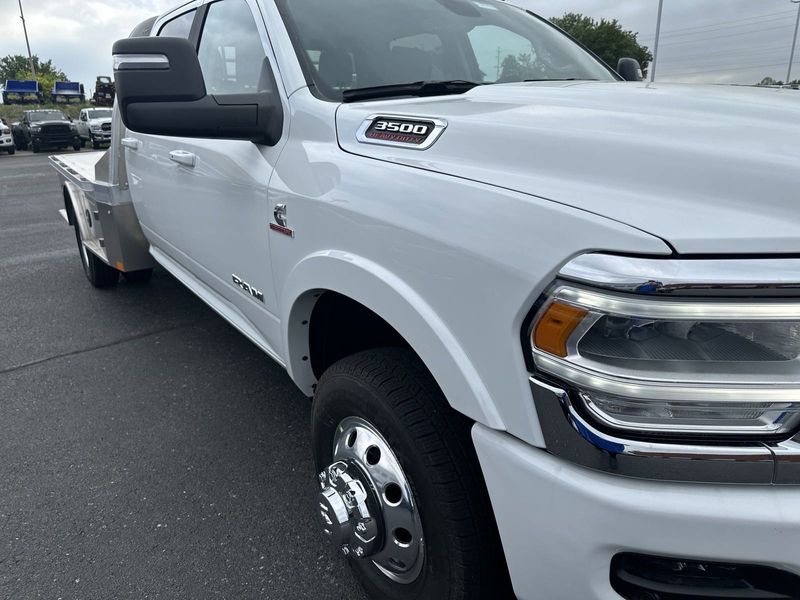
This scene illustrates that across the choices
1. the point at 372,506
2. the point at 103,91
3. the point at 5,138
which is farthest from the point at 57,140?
the point at 372,506

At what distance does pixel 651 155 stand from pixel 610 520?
695mm

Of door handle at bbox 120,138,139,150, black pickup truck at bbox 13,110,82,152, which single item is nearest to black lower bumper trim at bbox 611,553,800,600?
door handle at bbox 120,138,139,150

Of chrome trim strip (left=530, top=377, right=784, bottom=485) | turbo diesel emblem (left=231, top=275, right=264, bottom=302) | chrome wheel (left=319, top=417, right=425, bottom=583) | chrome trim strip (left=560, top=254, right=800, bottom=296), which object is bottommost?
chrome wheel (left=319, top=417, right=425, bottom=583)

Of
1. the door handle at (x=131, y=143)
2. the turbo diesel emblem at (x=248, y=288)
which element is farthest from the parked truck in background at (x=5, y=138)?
the turbo diesel emblem at (x=248, y=288)

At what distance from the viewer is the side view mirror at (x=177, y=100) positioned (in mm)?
1891

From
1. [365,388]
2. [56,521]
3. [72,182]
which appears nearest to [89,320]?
[72,182]

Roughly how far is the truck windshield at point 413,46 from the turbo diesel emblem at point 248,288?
81 cm

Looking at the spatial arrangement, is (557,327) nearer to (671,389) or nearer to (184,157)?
(671,389)

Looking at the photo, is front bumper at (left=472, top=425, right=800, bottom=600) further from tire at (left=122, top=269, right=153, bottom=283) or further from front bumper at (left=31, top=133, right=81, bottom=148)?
front bumper at (left=31, top=133, right=81, bottom=148)

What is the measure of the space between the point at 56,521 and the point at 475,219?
2114 mm

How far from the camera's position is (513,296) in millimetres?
1181

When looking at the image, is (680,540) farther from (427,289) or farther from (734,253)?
(427,289)

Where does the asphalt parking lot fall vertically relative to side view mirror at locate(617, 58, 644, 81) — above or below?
below

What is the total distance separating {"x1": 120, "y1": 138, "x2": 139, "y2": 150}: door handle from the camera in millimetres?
3659
